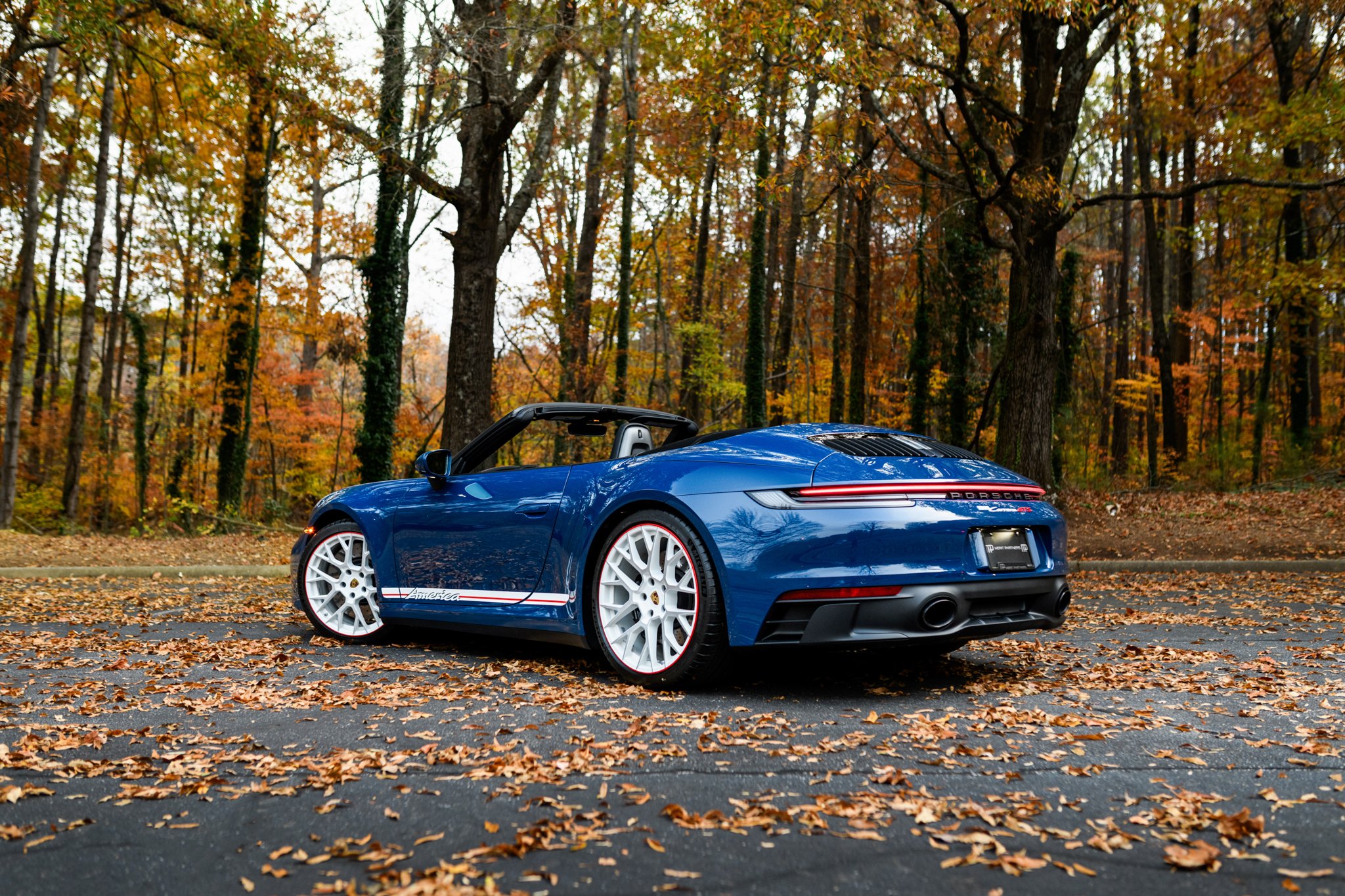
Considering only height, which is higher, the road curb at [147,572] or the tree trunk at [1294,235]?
the tree trunk at [1294,235]

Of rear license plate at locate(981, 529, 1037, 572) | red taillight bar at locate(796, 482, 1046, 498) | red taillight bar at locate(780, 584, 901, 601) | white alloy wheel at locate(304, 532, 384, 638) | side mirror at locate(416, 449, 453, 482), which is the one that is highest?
side mirror at locate(416, 449, 453, 482)

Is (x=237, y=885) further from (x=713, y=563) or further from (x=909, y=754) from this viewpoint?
(x=713, y=563)

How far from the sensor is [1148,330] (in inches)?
1191

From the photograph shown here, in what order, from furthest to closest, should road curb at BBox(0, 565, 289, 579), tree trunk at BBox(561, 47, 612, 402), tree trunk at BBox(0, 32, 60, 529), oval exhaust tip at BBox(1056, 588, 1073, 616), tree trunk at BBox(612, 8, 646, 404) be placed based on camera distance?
1. tree trunk at BBox(612, 8, 646, 404)
2. tree trunk at BBox(561, 47, 612, 402)
3. tree trunk at BBox(0, 32, 60, 529)
4. road curb at BBox(0, 565, 289, 579)
5. oval exhaust tip at BBox(1056, 588, 1073, 616)

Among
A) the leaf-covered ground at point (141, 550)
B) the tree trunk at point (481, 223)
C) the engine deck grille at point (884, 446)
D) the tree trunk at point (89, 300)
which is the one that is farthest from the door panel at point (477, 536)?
the tree trunk at point (89, 300)

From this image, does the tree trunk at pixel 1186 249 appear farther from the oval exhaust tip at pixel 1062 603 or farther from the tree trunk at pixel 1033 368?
the oval exhaust tip at pixel 1062 603

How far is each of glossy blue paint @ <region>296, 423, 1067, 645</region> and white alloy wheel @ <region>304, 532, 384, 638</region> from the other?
0.39 metres

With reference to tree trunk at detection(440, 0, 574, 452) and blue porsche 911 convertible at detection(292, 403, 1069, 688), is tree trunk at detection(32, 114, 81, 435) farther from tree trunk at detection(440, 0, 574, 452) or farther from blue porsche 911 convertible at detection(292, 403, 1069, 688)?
blue porsche 911 convertible at detection(292, 403, 1069, 688)

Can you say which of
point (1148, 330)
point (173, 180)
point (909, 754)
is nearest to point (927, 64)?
point (909, 754)

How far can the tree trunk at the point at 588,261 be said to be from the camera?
2214cm

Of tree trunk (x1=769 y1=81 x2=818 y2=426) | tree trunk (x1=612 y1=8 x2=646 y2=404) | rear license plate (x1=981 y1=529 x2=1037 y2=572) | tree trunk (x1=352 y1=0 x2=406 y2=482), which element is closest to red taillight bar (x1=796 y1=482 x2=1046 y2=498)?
rear license plate (x1=981 y1=529 x2=1037 y2=572)

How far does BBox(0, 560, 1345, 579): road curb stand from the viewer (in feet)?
34.9

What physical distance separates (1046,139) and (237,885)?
13.8 m

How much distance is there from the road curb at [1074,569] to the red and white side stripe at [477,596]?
18.8 ft
